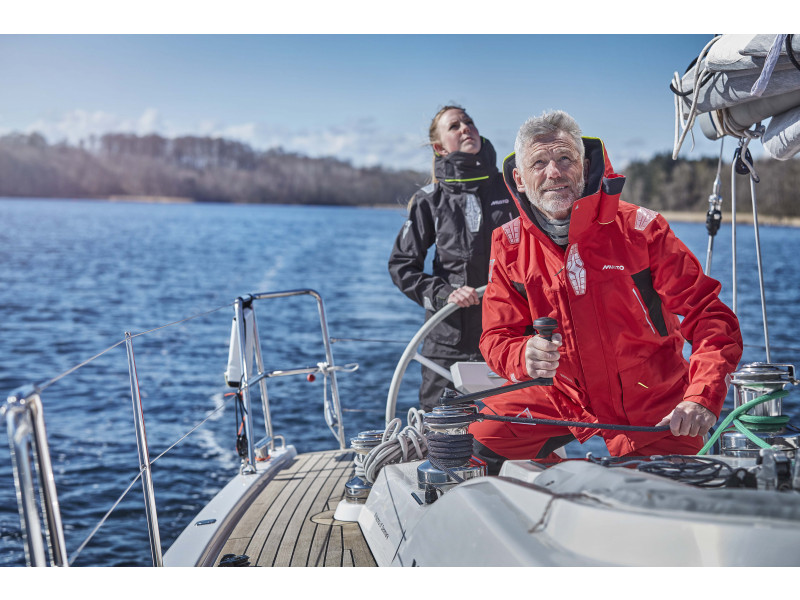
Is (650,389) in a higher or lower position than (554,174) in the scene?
lower

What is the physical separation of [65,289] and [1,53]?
27.6 meters

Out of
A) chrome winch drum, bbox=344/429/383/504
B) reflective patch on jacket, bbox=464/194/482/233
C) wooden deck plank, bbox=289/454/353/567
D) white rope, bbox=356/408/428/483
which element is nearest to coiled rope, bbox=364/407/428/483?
white rope, bbox=356/408/428/483

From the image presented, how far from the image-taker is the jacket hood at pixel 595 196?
1788 mm

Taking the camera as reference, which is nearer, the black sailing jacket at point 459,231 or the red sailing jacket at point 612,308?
the red sailing jacket at point 612,308

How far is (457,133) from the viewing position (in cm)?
286

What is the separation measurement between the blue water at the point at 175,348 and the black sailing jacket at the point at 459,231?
0.32 meters

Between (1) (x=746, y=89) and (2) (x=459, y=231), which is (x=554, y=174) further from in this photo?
(2) (x=459, y=231)

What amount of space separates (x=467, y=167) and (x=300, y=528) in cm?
142

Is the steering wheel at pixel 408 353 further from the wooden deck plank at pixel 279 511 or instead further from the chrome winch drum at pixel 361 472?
the wooden deck plank at pixel 279 511

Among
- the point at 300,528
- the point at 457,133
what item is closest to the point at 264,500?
the point at 300,528

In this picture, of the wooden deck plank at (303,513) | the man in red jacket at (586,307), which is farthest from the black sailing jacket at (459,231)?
the man in red jacket at (586,307)

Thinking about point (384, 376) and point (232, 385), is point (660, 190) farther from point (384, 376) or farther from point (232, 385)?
point (232, 385)

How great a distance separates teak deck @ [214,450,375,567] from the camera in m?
1.98

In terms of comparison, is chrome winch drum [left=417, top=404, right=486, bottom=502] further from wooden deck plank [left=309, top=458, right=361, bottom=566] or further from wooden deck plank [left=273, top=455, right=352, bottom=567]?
wooden deck plank [left=273, top=455, right=352, bottom=567]
